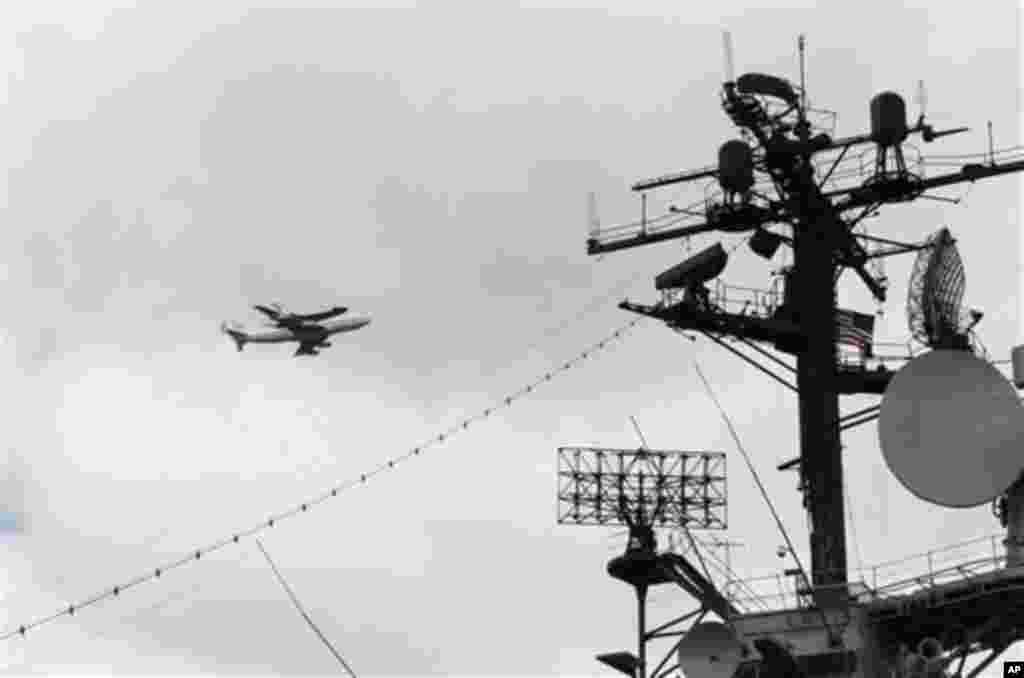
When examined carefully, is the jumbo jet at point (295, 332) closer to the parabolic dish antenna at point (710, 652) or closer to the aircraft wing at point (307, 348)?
the aircraft wing at point (307, 348)

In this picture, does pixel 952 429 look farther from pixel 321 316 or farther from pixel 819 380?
pixel 321 316

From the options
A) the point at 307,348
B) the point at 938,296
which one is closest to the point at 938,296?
the point at 938,296

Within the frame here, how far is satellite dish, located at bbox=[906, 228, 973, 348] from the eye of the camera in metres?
44.0

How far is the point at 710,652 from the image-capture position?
142 ft

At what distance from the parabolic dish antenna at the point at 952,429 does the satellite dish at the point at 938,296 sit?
53cm

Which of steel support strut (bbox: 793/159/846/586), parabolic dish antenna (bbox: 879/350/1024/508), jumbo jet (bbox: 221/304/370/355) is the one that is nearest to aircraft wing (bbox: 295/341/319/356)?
jumbo jet (bbox: 221/304/370/355)

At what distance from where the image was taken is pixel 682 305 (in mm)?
47000

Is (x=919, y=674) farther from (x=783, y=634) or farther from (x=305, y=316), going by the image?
(x=305, y=316)

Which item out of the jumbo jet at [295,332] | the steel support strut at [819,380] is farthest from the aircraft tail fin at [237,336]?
the steel support strut at [819,380]

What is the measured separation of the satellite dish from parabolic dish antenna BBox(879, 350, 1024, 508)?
1.75 ft

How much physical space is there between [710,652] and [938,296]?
857 centimetres

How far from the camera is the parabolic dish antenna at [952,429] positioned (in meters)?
42.3

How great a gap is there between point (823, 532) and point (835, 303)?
18.4ft

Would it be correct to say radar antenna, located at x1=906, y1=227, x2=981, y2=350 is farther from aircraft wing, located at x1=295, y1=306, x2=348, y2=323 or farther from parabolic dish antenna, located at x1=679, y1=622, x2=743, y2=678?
aircraft wing, located at x1=295, y1=306, x2=348, y2=323
